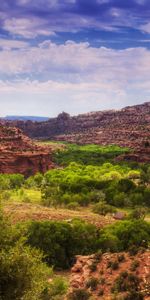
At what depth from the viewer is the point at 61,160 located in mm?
152625

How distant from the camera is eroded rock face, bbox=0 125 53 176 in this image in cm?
11769

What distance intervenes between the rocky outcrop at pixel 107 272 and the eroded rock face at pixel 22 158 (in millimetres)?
88349

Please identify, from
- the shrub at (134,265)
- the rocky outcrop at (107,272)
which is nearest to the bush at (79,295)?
the rocky outcrop at (107,272)

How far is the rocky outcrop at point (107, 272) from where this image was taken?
25719 millimetres

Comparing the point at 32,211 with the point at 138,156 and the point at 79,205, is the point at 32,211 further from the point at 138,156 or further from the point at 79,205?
the point at 138,156

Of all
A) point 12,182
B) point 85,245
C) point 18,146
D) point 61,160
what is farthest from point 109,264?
point 61,160

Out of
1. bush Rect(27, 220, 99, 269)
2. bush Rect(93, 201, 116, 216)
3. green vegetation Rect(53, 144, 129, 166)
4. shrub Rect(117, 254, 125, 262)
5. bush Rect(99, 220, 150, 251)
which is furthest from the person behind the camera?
green vegetation Rect(53, 144, 129, 166)

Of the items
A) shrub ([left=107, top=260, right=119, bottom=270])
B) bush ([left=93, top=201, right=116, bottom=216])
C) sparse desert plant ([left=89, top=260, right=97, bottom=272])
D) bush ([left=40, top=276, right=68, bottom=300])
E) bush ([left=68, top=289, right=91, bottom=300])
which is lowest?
bush ([left=93, top=201, right=116, bottom=216])

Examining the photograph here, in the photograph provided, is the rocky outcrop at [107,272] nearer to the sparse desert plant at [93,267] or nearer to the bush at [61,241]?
the sparse desert plant at [93,267]

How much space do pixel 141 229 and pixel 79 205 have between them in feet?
84.4

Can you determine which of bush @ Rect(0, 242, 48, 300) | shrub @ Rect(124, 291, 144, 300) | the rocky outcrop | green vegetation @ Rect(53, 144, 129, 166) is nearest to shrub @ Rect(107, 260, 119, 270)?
the rocky outcrop

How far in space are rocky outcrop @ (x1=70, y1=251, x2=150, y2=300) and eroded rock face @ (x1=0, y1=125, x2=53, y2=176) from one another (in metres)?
88.3

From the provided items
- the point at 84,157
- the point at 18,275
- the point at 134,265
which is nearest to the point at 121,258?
the point at 134,265

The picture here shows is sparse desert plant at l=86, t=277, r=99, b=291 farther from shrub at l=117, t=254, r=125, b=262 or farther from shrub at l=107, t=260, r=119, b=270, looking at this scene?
shrub at l=117, t=254, r=125, b=262
